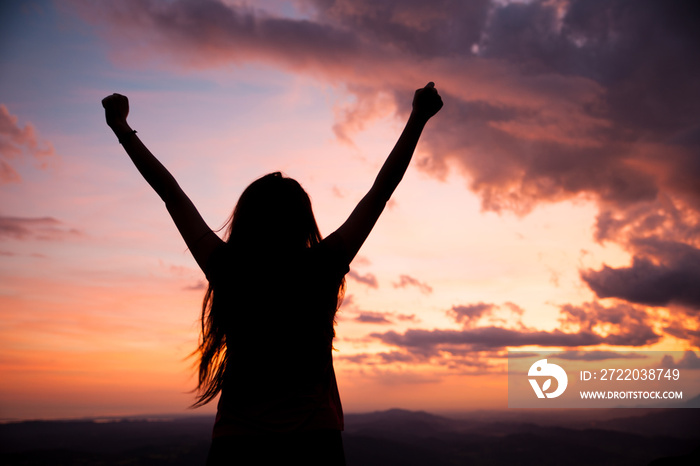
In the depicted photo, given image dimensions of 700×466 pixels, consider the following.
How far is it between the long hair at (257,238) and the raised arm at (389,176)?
291 millimetres

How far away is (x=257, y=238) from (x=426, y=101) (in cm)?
139

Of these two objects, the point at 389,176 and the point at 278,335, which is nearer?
the point at 278,335

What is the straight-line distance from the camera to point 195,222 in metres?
2.80

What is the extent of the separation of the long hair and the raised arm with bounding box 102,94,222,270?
0.48 ft

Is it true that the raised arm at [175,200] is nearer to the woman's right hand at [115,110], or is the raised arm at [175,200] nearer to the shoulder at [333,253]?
the woman's right hand at [115,110]

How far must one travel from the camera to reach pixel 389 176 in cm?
283

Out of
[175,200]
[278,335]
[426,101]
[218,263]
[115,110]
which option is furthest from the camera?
[115,110]

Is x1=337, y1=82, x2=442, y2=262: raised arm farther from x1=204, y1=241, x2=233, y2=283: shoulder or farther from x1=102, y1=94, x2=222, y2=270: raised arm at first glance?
x1=102, y1=94, x2=222, y2=270: raised arm

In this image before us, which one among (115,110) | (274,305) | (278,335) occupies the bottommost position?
(278,335)

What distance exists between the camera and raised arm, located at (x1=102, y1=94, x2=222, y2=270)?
276 cm

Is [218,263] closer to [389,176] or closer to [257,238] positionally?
[257,238]

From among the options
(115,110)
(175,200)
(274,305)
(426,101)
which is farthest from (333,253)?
(115,110)

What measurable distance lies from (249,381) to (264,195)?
1.09 m

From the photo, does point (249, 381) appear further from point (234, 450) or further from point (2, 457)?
point (2, 457)
